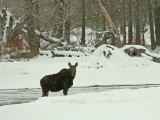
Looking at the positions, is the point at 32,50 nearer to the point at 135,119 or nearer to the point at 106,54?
the point at 106,54

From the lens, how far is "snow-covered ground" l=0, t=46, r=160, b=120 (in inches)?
293

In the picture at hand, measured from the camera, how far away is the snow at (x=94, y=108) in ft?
23.7

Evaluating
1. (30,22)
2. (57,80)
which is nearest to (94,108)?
(57,80)

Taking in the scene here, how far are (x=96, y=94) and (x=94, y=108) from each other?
169cm

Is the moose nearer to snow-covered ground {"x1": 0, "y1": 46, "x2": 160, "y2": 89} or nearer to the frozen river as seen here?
the frozen river

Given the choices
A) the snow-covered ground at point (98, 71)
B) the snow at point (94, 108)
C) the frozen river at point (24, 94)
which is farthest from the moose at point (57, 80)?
the snow-covered ground at point (98, 71)

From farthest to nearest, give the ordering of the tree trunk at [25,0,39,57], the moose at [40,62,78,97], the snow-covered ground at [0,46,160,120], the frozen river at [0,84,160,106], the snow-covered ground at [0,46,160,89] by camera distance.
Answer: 1. the tree trunk at [25,0,39,57]
2. the snow-covered ground at [0,46,160,89]
3. the frozen river at [0,84,160,106]
4. the moose at [40,62,78,97]
5. the snow-covered ground at [0,46,160,120]

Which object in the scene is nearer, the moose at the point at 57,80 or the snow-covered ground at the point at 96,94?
the snow-covered ground at the point at 96,94

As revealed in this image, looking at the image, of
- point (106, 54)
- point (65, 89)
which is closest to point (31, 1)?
point (106, 54)

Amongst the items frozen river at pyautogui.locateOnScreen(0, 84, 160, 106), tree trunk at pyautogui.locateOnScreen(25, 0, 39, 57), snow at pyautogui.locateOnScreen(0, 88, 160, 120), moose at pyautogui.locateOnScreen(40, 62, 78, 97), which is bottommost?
frozen river at pyautogui.locateOnScreen(0, 84, 160, 106)

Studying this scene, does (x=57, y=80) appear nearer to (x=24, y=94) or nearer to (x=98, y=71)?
(x=24, y=94)

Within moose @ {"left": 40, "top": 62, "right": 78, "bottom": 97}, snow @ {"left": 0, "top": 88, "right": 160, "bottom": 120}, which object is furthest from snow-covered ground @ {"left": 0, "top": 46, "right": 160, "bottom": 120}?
moose @ {"left": 40, "top": 62, "right": 78, "bottom": 97}

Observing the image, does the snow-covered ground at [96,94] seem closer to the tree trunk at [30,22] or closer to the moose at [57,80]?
the moose at [57,80]

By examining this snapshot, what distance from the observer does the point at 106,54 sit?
71.4 ft
